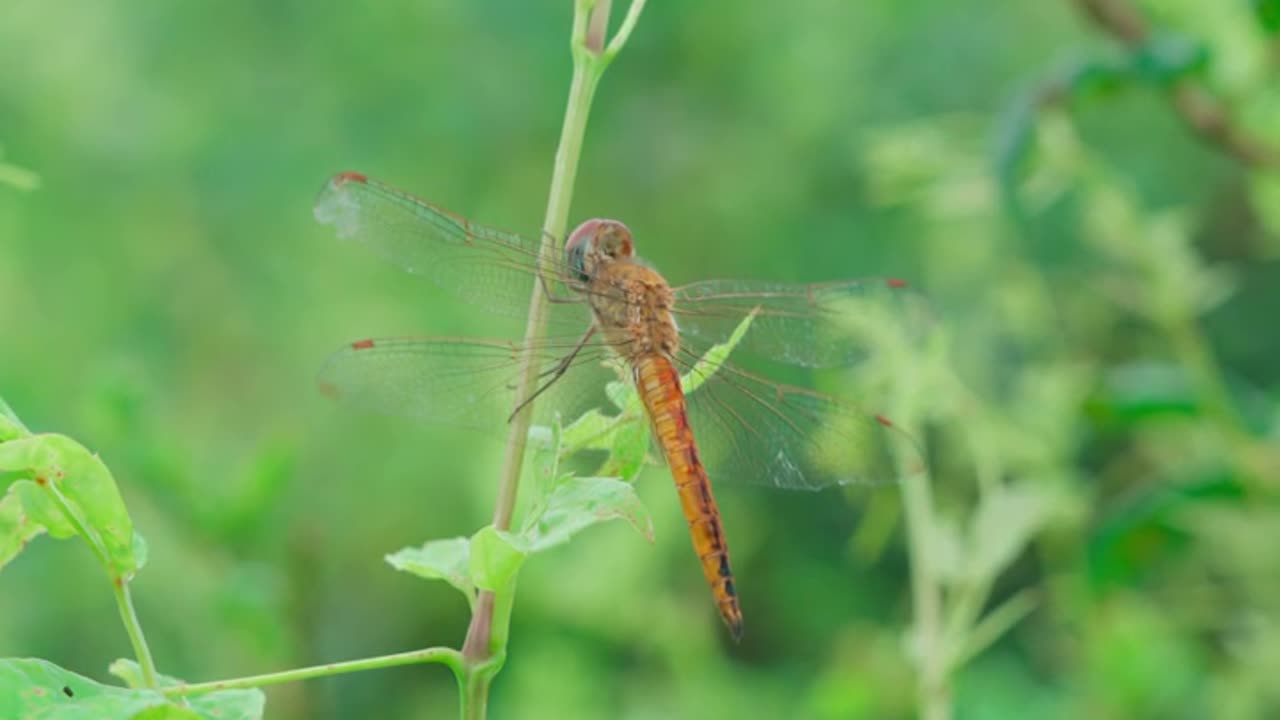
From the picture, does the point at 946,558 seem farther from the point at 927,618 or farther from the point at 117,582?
the point at 117,582

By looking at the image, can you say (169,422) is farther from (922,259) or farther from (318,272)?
(922,259)

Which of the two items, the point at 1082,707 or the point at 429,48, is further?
the point at 429,48

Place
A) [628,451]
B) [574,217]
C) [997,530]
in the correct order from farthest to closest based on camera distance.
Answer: [574,217]
[997,530]
[628,451]

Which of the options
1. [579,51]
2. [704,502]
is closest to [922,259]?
[704,502]

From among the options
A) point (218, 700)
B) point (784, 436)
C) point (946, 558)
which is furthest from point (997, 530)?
point (218, 700)

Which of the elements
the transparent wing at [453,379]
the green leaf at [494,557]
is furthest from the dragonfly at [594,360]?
the green leaf at [494,557]

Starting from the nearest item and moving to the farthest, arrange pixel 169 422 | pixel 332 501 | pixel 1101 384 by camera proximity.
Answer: pixel 1101 384, pixel 169 422, pixel 332 501
